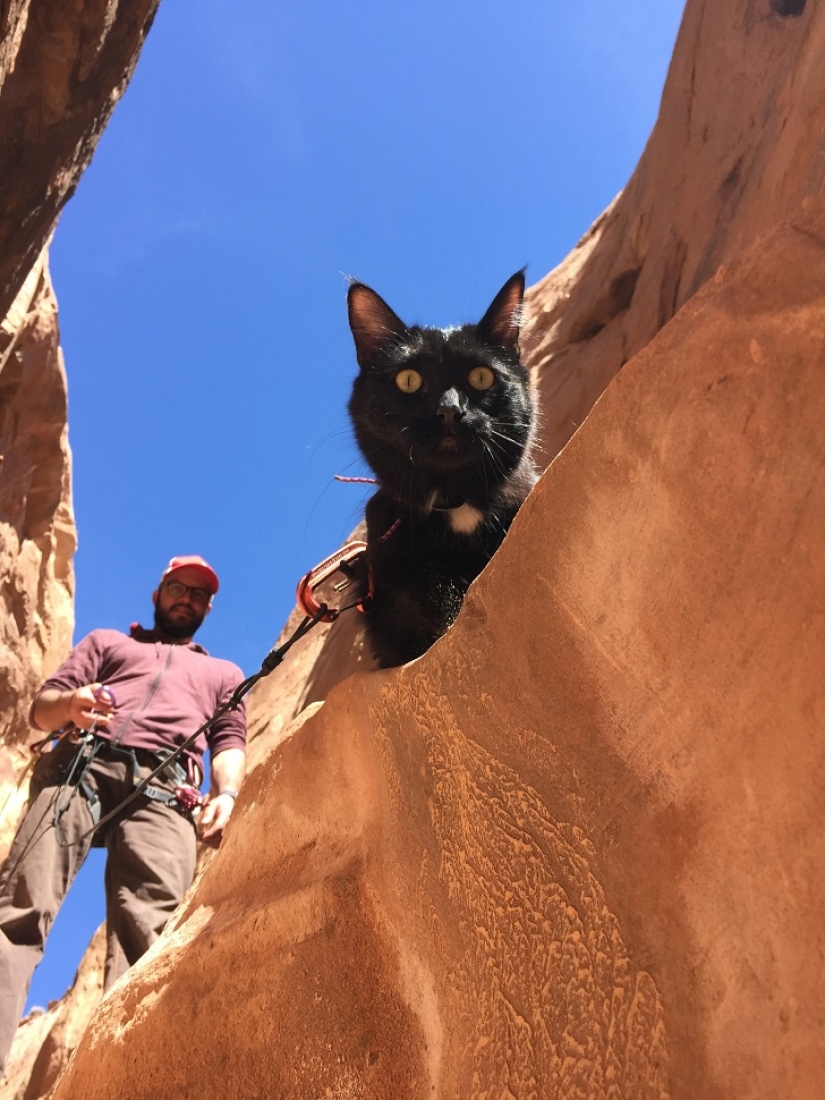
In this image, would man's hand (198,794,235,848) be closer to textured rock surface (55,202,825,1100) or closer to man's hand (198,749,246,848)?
man's hand (198,749,246,848)

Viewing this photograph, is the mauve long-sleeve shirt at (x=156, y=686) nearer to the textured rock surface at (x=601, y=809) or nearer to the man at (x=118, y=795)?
the man at (x=118, y=795)

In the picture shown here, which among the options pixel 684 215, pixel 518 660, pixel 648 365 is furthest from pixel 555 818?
pixel 684 215

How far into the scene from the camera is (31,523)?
23.4 ft

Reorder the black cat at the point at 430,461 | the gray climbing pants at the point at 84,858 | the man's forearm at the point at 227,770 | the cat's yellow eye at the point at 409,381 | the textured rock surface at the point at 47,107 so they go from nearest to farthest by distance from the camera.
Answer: the black cat at the point at 430,461 → the cat's yellow eye at the point at 409,381 → the gray climbing pants at the point at 84,858 → the man's forearm at the point at 227,770 → the textured rock surface at the point at 47,107

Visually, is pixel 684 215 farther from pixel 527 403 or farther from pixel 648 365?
pixel 648 365

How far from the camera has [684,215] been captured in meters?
5.20

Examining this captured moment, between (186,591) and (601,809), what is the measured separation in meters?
2.91

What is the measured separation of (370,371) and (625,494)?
1529 millimetres

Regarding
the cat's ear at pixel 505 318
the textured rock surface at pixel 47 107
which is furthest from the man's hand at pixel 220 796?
the textured rock surface at pixel 47 107

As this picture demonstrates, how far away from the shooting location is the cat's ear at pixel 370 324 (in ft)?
9.02

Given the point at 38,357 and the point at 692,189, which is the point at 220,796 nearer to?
the point at 692,189

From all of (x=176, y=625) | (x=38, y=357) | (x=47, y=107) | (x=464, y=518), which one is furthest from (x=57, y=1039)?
(x=47, y=107)

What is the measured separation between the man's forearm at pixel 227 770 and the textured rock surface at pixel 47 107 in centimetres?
253

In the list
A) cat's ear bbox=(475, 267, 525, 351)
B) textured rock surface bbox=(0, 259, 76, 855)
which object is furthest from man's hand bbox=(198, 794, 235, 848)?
textured rock surface bbox=(0, 259, 76, 855)
